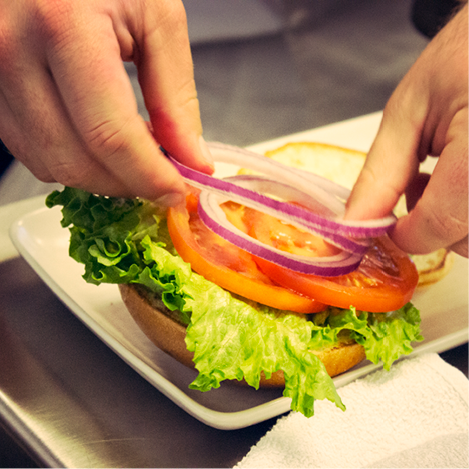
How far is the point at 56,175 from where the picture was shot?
1099mm

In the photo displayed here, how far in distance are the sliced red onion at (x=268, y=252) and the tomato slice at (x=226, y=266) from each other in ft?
0.21

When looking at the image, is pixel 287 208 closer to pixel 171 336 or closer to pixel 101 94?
pixel 171 336

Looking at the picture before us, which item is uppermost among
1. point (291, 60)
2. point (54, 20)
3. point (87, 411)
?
point (54, 20)

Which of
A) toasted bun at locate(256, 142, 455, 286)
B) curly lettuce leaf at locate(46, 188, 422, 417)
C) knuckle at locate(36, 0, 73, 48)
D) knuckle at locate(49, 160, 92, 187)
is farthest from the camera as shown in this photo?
toasted bun at locate(256, 142, 455, 286)

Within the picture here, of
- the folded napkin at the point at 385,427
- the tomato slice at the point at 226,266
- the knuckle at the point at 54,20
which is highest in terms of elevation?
the knuckle at the point at 54,20

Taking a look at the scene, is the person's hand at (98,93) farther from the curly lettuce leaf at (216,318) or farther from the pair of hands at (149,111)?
the curly lettuce leaf at (216,318)

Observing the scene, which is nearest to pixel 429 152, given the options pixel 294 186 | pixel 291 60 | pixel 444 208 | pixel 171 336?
pixel 444 208

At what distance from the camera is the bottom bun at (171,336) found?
4.37 ft

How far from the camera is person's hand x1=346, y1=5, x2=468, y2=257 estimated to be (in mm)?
1285

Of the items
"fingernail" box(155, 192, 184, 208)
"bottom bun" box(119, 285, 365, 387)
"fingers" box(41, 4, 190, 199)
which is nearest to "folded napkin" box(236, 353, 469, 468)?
"bottom bun" box(119, 285, 365, 387)

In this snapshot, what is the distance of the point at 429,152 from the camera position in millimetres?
1542

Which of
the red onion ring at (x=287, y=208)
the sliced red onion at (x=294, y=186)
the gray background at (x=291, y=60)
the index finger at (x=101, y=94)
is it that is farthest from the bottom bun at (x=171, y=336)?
the gray background at (x=291, y=60)

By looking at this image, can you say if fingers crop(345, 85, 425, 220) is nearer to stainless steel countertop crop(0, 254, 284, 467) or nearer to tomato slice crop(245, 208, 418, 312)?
tomato slice crop(245, 208, 418, 312)

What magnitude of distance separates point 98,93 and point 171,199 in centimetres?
42
